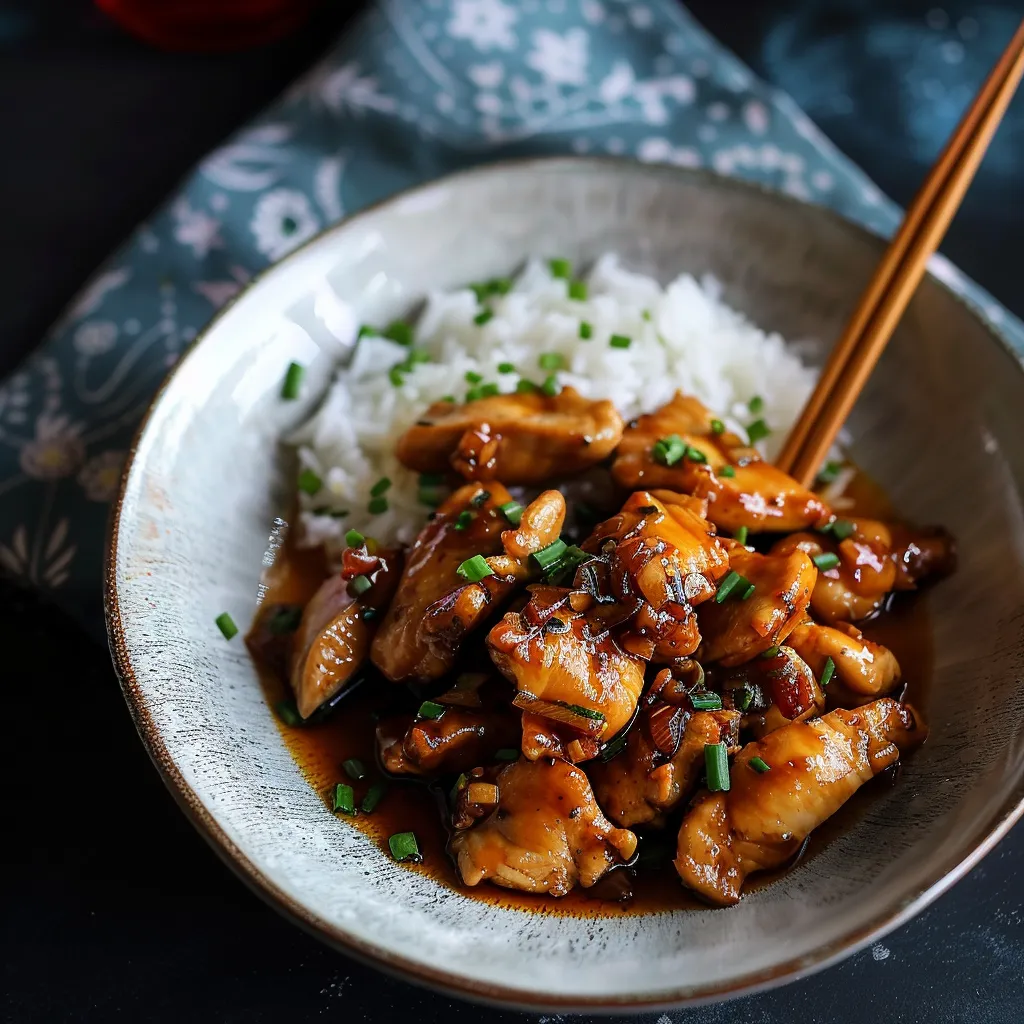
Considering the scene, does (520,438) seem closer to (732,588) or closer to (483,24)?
(732,588)

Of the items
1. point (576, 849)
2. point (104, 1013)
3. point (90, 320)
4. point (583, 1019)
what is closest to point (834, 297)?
point (576, 849)

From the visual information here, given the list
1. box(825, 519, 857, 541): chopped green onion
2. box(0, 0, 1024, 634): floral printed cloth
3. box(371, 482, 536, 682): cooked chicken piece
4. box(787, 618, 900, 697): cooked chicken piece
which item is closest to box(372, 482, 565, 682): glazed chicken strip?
box(371, 482, 536, 682): cooked chicken piece

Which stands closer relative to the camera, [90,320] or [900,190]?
[90,320]

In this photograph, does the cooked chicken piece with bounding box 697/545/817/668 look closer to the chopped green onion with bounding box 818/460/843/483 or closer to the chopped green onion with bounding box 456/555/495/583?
the chopped green onion with bounding box 456/555/495/583

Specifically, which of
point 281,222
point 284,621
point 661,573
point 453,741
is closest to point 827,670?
point 661,573

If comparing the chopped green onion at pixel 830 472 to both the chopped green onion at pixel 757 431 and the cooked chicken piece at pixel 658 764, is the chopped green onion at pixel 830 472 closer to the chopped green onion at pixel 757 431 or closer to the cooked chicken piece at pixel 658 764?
the chopped green onion at pixel 757 431

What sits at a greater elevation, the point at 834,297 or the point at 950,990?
the point at 834,297

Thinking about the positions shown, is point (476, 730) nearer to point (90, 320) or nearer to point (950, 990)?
point (950, 990)
